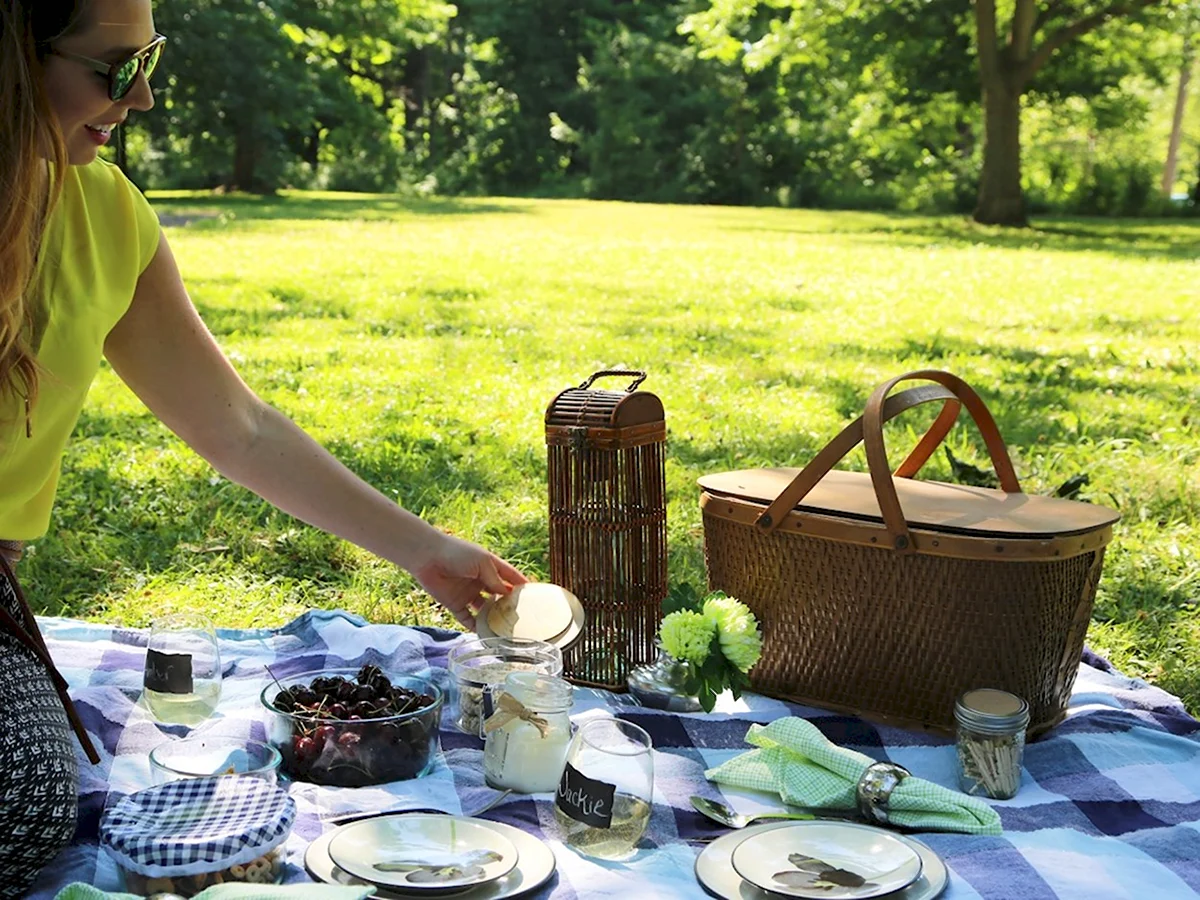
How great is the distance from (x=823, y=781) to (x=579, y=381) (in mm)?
4377

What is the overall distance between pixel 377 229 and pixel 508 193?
60.0ft

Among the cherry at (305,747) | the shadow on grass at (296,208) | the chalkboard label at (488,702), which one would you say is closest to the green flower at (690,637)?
the chalkboard label at (488,702)

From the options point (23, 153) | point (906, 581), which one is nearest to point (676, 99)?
point (906, 581)

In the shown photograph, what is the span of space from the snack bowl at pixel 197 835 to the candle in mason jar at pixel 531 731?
0.45 m

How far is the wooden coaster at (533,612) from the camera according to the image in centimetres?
277

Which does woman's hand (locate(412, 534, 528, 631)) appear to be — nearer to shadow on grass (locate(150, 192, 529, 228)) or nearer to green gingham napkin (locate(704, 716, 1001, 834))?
green gingham napkin (locate(704, 716, 1001, 834))

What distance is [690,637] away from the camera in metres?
2.71

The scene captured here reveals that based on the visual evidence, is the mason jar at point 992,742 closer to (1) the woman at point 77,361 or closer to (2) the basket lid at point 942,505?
(2) the basket lid at point 942,505

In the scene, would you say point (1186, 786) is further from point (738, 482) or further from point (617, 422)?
point (617, 422)

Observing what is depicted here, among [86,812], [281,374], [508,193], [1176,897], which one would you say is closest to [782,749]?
[1176,897]

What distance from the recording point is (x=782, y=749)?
8.14 ft

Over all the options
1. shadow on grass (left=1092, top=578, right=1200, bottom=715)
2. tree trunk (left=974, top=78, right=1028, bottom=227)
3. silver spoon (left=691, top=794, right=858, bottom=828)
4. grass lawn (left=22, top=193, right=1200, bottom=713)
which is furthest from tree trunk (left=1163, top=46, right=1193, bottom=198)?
silver spoon (left=691, top=794, right=858, bottom=828)

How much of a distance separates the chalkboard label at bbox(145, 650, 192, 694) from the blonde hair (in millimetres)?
530

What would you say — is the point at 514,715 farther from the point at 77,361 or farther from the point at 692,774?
the point at 77,361
